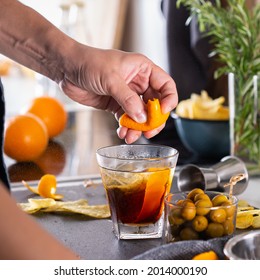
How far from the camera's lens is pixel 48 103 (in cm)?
170

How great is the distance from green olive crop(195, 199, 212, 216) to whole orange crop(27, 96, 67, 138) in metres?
0.90

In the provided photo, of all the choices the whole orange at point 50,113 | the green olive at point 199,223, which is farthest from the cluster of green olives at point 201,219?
the whole orange at point 50,113

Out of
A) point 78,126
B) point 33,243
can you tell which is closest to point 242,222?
point 33,243

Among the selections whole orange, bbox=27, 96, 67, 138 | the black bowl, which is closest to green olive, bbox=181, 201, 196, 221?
the black bowl

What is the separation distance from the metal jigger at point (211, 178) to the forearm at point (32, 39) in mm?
297

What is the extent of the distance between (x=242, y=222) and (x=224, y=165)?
10.4 inches

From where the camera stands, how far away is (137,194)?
87cm

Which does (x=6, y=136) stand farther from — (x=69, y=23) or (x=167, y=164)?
(x=69, y=23)

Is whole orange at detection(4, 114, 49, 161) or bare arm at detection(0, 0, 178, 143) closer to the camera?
bare arm at detection(0, 0, 178, 143)

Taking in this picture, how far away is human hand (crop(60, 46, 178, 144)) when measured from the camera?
89 centimetres

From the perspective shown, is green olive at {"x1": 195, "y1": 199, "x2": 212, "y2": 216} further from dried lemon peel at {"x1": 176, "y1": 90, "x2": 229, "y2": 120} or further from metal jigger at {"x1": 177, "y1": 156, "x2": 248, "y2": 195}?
dried lemon peel at {"x1": 176, "y1": 90, "x2": 229, "y2": 120}

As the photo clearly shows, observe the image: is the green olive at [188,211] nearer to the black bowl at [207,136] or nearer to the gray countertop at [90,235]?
the gray countertop at [90,235]

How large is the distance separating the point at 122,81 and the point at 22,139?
602 millimetres

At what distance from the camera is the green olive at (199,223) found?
0.79 m
